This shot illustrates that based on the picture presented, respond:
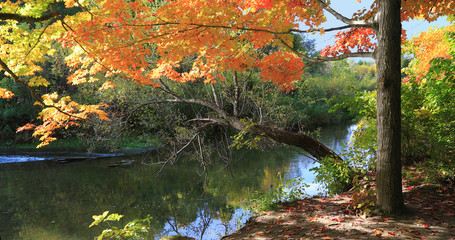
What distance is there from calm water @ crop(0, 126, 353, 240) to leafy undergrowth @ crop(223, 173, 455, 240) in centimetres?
159

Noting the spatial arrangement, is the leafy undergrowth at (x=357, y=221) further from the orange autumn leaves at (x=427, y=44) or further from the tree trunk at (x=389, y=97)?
the orange autumn leaves at (x=427, y=44)

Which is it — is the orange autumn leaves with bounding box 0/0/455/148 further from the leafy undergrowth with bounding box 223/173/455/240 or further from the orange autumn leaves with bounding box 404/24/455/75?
the orange autumn leaves with bounding box 404/24/455/75

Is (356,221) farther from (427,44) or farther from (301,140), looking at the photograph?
Result: (427,44)

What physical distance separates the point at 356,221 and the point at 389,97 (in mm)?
1570

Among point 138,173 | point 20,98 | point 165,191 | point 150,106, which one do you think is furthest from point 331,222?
point 20,98

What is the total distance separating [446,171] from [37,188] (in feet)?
35.7

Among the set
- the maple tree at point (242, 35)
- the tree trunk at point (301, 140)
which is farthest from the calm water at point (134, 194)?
the maple tree at point (242, 35)

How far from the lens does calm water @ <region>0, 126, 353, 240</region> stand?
6652mm

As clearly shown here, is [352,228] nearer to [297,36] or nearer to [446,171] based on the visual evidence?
[446,171]

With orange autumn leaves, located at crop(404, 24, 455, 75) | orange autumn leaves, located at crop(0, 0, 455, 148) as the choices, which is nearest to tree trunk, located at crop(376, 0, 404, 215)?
orange autumn leaves, located at crop(0, 0, 455, 148)

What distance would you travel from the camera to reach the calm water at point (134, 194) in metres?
6.65

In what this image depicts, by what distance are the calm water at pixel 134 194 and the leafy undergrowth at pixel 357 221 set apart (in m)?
1.59

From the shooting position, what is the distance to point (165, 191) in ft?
29.5

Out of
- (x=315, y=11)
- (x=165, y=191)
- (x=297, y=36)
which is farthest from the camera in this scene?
(x=297, y=36)
